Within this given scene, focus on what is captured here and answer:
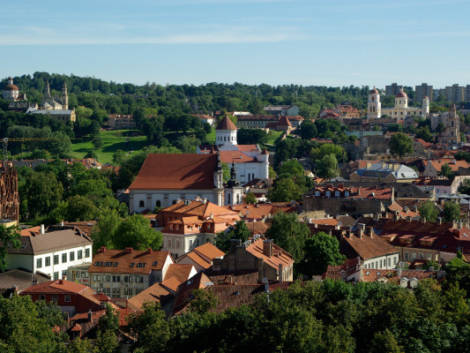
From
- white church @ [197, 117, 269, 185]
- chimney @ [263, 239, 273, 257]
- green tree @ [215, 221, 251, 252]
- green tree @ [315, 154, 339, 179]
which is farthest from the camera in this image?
green tree @ [315, 154, 339, 179]

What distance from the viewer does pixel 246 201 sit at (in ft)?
266

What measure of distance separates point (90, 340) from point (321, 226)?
2327 cm

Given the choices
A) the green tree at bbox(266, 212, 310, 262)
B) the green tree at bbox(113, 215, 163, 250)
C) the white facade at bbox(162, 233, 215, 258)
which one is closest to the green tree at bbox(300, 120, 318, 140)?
the white facade at bbox(162, 233, 215, 258)

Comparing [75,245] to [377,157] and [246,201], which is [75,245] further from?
[377,157]

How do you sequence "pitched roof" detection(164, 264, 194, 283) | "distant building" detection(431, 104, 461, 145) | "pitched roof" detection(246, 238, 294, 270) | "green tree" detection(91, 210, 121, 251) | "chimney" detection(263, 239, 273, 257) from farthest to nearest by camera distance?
"distant building" detection(431, 104, 461, 145) < "green tree" detection(91, 210, 121, 251) < "pitched roof" detection(164, 264, 194, 283) < "chimney" detection(263, 239, 273, 257) < "pitched roof" detection(246, 238, 294, 270)

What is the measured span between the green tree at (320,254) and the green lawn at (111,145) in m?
91.1

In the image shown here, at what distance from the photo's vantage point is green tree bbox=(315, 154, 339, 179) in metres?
114

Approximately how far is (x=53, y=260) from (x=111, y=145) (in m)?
100

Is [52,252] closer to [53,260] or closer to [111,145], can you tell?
[53,260]

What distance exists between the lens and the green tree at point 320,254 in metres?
48.9

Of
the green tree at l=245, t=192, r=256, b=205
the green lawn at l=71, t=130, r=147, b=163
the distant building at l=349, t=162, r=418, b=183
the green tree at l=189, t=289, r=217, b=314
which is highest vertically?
the green tree at l=189, t=289, r=217, b=314

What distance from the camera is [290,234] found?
5378 cm

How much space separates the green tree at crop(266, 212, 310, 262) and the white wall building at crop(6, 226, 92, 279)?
37.9 ft

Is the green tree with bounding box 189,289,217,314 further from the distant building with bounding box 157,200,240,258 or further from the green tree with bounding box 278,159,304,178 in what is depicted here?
the green tree with bounding box 278,159,304,178
